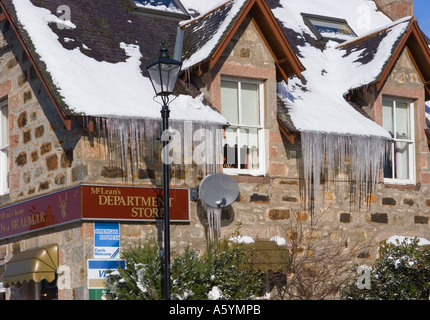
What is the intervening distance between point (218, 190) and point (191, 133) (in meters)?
0.92

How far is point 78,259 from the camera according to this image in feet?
46.9

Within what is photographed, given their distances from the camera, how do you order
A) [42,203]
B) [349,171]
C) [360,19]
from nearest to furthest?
[42,203]
[349,171]
[360,19]

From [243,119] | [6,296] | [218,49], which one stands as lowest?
[6,296]

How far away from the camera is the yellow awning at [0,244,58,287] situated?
1475 centimetres

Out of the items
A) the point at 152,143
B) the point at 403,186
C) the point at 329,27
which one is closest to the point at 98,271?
the point at 152,143

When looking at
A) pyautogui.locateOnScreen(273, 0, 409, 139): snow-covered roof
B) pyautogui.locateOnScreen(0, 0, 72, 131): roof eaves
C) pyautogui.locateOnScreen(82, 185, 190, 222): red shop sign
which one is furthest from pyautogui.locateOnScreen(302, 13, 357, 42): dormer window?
pyautogui.locateOnScreen(0, 0, 72, 131): roof eaves

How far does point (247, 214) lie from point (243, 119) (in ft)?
4.99

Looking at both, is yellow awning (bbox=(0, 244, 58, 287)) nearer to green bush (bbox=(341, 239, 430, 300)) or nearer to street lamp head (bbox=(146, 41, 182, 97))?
street lamp head (bbox=(146, 41, 182, 97))

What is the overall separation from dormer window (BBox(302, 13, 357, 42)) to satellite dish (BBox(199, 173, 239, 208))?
5302 millimetres

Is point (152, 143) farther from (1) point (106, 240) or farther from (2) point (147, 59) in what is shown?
(2) point (147, 59)

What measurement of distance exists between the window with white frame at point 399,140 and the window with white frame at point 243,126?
8.17ft

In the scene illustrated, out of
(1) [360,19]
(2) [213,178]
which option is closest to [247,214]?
(2) [213,178]

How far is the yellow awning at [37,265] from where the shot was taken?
14.8 meters

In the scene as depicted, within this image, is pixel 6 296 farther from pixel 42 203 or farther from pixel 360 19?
pixel 360 19
